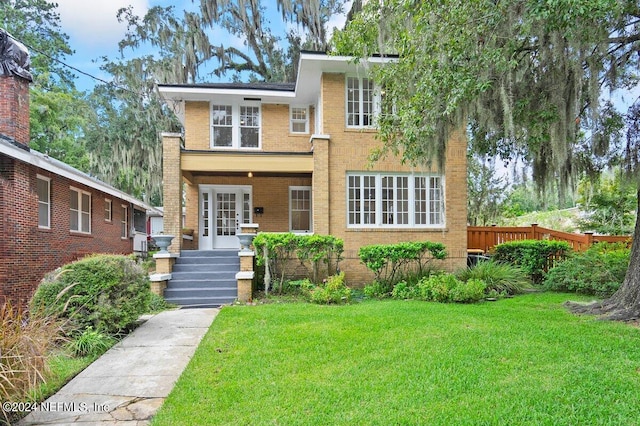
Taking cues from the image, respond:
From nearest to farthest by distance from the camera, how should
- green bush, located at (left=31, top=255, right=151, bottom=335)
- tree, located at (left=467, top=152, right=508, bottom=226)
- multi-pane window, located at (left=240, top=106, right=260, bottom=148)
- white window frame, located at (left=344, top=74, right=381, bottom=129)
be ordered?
green bush, located at (left=31, top=255, right=151, bottom=335), white window frame, located at (left=344, top=74, right=381, bottom=129), multi-pane window, located at (left=240, top=106, right=260, bottom=148), tree, located at (left=467, top=152, right=508, bottom=226)

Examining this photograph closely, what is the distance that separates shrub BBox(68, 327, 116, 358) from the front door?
710 cm

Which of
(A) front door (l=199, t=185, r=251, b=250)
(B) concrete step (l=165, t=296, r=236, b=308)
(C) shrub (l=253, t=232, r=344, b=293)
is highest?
(A) front door (l=199, t=185, r=251, b=250)

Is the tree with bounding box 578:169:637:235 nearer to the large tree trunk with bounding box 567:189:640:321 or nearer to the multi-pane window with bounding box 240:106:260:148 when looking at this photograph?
the large tree trunk with bounding box 567:189:640:321

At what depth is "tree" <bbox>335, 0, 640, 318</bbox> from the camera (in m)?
5.43

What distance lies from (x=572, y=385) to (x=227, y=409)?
10.7 feet

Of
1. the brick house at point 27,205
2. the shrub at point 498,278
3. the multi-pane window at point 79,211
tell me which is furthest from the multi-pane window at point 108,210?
the shrub at point 498,278

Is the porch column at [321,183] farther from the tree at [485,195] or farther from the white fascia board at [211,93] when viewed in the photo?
the tree at [485,195]

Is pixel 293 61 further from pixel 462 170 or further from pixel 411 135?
pixel 411 135

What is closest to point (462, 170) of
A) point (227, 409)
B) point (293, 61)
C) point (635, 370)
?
point (635, 370)

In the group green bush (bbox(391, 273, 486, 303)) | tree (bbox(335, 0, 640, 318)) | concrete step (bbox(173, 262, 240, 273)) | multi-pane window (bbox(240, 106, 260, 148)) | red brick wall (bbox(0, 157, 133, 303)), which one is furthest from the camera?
multi-pane window (bbox(240, 106, 260, 148))

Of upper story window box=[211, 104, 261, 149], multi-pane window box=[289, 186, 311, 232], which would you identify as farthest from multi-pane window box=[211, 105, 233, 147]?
multi-pane window box=[289, 186, 311, 232]

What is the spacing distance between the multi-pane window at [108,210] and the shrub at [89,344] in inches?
423

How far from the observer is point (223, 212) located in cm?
1248

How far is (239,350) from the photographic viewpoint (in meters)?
4.77
